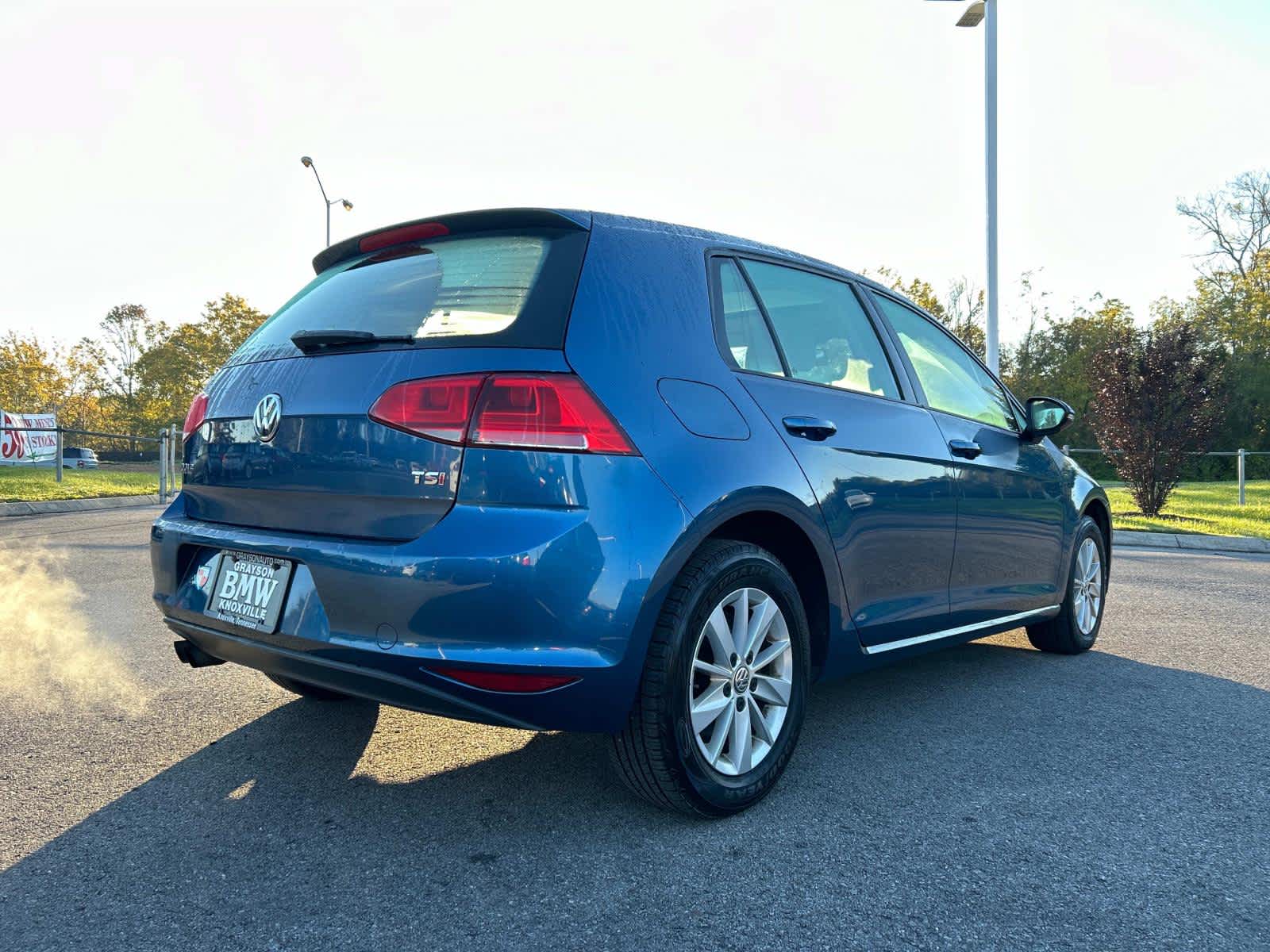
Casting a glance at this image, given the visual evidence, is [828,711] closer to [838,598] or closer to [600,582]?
[838,598]

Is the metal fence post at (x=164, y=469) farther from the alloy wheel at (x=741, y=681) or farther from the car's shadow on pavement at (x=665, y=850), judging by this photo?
the alloy wheel at (x=741, y=681)

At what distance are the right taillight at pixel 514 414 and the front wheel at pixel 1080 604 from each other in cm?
341

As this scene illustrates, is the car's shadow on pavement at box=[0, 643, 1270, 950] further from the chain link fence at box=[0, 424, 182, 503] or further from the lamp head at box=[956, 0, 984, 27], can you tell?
the lamp head at box=[956, 0, 984, 27]

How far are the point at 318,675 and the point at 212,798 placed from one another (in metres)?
0.65

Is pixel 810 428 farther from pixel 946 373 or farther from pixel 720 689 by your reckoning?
pixel 946 373

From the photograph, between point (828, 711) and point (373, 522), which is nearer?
point (373, 522)

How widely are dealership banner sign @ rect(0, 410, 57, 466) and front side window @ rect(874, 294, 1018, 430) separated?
14594mm

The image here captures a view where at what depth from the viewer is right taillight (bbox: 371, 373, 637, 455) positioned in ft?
7.87

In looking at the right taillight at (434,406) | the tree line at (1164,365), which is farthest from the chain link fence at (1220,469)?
the right taillight at (434,406)

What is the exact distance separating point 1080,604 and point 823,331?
2.54 m

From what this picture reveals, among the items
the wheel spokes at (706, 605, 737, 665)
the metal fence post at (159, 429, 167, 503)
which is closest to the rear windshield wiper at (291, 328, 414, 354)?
the wheel spokes at (706, 605, 737, 665)

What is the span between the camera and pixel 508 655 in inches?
91.4

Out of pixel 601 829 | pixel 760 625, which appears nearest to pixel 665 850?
pixel 601 829

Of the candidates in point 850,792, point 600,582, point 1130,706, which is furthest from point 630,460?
point 1130,706
